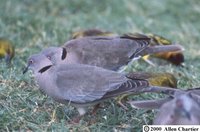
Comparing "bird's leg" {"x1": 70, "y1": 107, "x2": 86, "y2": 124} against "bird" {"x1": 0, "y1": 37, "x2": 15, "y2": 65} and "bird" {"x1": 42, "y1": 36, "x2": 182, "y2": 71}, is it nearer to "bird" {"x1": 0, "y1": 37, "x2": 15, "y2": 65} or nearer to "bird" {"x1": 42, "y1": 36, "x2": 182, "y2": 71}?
"bird" {"x1": 42, "y1": 36, "x2": 182, "y2": 71}

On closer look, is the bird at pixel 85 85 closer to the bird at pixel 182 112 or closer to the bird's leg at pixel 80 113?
the bird's leg at pixel 80 113

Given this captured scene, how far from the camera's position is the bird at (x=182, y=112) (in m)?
5.16

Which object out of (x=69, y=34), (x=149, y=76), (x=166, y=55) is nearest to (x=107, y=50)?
(x=149, y=76)

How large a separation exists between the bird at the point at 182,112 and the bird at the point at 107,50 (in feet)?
5.81

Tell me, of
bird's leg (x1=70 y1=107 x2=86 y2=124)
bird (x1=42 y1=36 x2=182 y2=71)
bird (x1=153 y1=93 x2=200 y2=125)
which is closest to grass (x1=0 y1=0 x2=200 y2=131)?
bird's leg (x1=70 y1=107 x2=86 y2=124)

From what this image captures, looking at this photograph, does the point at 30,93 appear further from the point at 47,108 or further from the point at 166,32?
the point at 166,32

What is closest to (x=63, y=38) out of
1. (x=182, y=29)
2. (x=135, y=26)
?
(x=135, y=26)

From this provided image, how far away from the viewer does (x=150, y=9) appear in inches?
425

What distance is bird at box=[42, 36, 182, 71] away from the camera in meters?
6.92

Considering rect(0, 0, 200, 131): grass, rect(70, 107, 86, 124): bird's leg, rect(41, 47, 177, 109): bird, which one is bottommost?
rect(0, 0, 200, 131): grass

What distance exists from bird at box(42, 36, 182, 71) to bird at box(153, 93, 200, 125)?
5.81 feet

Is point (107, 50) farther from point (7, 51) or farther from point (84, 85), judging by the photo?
point (84, 85)

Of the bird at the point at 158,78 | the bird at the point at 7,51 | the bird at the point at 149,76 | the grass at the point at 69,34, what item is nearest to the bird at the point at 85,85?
the grass at the point at 69,34

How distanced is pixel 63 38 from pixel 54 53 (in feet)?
7.79
